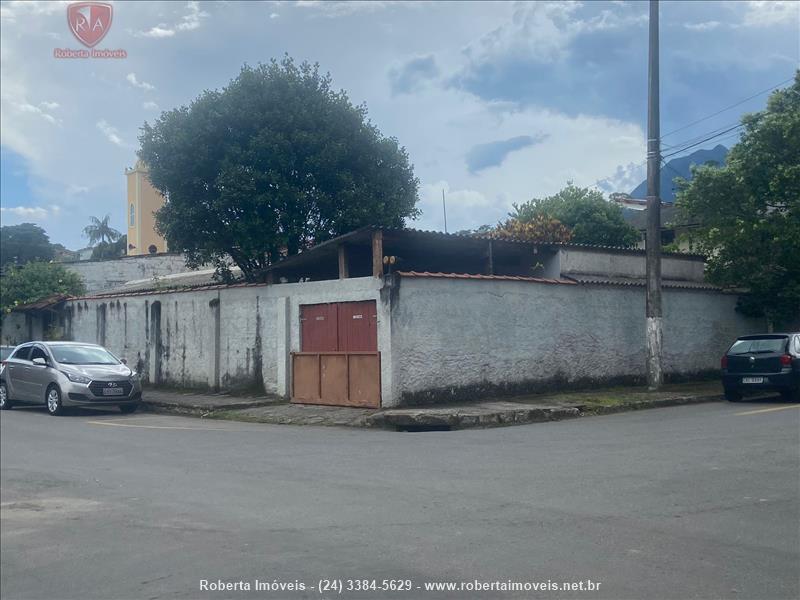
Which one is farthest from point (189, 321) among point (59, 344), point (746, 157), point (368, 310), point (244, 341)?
point (746, 157)

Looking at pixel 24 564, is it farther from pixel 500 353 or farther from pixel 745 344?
pixel 745 344

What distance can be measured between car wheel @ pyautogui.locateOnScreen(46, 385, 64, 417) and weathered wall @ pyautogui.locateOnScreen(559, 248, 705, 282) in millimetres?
12266

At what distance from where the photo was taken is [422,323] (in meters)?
15.8

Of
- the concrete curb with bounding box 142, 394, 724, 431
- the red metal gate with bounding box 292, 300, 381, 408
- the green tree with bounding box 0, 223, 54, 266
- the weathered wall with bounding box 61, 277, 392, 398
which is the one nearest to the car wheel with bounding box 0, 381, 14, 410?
the concrete curb with bounding box 142, 394, 724, 431

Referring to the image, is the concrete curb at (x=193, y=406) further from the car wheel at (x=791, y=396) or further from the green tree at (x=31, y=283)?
the green tree at (x=31, y=283)

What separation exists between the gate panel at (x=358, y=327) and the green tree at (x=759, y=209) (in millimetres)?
10911

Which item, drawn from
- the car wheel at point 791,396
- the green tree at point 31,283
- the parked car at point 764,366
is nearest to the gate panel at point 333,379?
the parked car at point 764,366

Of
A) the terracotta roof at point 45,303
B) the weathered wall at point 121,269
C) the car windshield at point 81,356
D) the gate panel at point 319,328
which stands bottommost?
the car windshield at point 81,356

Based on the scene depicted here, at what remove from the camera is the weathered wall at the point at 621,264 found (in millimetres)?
20609

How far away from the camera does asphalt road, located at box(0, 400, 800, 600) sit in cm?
527

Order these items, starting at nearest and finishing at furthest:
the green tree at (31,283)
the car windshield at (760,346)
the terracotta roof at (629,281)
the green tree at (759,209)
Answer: the car windshield at (760,346) → the terracotta roof at (629,281) → the green tree at (759,209) → the green tree at (31,283)

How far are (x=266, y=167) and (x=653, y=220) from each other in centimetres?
1007

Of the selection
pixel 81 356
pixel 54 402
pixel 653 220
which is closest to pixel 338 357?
pixel 81 356

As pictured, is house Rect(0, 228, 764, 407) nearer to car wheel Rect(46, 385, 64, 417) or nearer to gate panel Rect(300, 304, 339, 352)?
gate panel Rect(300, 304, 339, 352)
